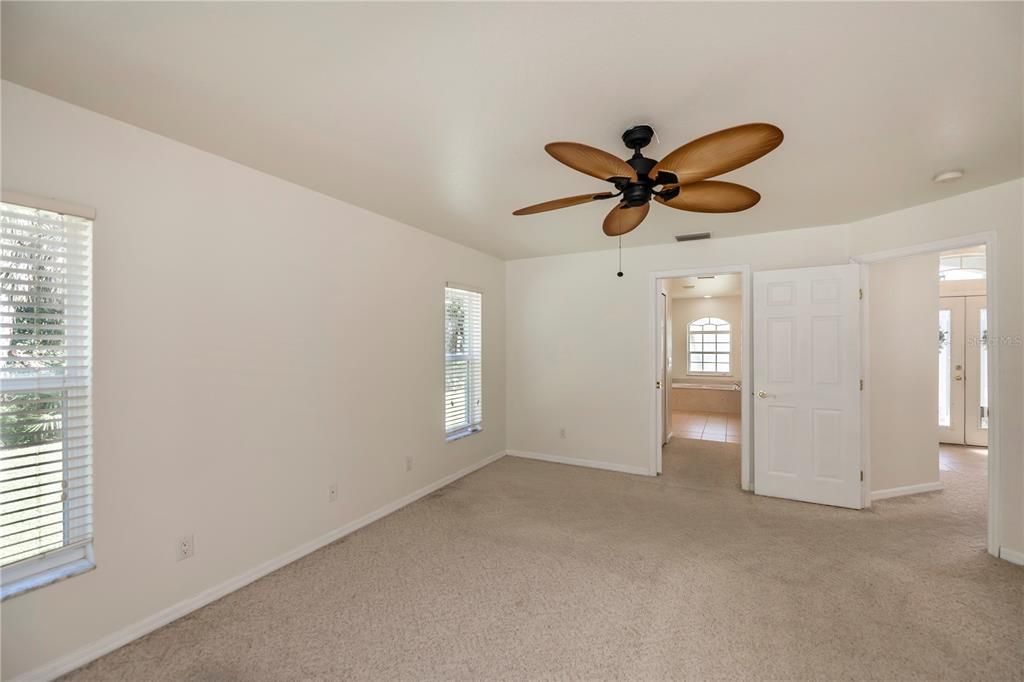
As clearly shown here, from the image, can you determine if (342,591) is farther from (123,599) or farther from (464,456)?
(464,456)

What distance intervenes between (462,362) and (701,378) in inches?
267

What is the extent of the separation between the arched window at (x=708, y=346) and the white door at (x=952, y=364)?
12.5ft

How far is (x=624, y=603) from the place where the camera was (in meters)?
2.28

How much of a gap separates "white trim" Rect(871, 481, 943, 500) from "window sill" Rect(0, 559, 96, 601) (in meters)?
5.27

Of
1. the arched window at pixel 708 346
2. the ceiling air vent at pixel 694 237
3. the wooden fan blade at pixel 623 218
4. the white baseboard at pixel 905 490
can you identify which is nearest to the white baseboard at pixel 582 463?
the white baseboard at pixel 905 490

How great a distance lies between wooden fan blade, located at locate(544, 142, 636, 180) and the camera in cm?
157

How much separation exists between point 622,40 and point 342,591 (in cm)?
290

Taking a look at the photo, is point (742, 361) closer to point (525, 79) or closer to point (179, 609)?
point (525, 79)

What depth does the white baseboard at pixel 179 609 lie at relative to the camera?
1.76m

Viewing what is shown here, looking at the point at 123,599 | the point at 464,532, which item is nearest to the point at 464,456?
the point at 464,532

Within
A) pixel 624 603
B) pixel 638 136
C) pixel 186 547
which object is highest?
pixel 638 136

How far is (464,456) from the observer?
4.49 meters
